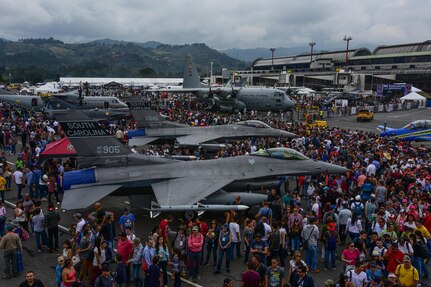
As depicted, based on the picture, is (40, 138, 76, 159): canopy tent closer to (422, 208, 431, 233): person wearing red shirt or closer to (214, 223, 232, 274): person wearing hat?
(214, 223, 232, 274): person wearing hat

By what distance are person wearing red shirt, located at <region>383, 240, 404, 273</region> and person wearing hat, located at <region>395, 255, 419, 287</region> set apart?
1.82 ft

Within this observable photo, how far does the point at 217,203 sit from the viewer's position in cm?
1349

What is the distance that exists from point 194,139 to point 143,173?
33.7ft

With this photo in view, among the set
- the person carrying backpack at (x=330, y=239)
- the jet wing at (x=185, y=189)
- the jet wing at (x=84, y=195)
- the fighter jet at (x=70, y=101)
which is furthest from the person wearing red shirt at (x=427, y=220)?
the fighter jet at (x=70, y=101)

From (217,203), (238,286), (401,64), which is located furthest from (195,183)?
(401,64)

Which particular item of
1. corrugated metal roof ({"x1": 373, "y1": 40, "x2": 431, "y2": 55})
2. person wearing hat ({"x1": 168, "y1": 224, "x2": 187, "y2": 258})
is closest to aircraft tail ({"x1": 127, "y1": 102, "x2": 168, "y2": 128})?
person wearing hat ({"x1": 168, "y1": 224, "x2": 187, "y2": 258})

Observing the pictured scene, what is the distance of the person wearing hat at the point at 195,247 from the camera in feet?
31.4

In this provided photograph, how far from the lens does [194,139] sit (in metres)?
24.0

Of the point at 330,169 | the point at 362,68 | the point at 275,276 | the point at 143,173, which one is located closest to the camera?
the point at 275,276

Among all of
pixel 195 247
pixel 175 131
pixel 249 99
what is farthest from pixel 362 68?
pixel 195 247

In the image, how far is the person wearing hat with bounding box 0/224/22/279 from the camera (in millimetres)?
9578

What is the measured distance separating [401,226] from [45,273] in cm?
1064

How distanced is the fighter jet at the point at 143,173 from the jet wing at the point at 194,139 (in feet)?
28.5

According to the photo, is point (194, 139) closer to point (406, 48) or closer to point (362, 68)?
point (362, 68)
